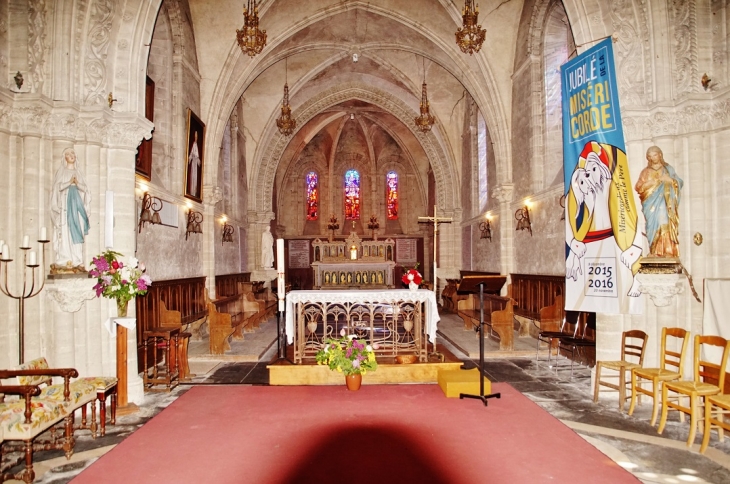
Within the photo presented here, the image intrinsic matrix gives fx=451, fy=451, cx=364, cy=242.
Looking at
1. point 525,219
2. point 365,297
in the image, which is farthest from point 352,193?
point 365,297

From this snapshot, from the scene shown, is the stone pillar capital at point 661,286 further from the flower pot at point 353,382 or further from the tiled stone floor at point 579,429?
the flower pot at point 353,382

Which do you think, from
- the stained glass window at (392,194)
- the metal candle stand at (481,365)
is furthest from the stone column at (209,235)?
the stained glass window at (392,194)

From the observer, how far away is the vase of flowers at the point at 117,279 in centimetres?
531

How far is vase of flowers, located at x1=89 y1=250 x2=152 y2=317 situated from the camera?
5.31 m

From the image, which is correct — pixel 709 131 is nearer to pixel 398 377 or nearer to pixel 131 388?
pixel 398 377

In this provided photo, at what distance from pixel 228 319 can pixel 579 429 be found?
20.4 ft

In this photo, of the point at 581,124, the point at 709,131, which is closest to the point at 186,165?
the point at 581,124

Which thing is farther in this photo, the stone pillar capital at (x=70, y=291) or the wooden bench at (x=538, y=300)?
the wooden bench at (x=538, y=300)

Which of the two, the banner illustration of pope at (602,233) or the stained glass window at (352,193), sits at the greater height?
the stained glass window at (352,193)

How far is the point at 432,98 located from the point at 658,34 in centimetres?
1173

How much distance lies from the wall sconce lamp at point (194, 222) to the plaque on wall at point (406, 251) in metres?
14.3

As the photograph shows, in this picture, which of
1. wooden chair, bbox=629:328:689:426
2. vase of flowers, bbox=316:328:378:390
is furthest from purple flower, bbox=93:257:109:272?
wooden chair, bbox=629:328:689:426

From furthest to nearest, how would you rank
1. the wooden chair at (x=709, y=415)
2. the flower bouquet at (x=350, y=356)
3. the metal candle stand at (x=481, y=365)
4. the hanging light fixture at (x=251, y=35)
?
the hanging light fixture at (x=251, y=35) < the flower bouquet at (x=350, y=356) < the metal candle stand at (x=481, y=365) < the wooden chair at (x=709, y=415)

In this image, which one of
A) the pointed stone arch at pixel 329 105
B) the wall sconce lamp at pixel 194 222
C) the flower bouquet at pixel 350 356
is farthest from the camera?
the pointed stone arch at pixel 329 105
